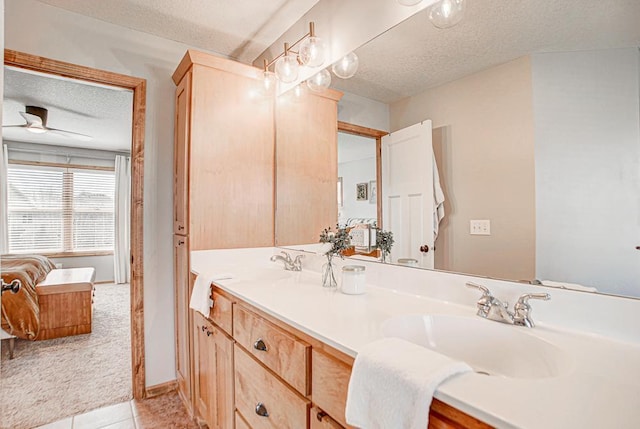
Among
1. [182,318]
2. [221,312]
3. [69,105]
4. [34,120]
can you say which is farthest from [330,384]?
[34,120]

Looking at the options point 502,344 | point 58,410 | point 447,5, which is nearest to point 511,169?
point 502,344

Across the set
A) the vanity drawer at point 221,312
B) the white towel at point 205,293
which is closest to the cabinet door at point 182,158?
the white towel at point 205,293

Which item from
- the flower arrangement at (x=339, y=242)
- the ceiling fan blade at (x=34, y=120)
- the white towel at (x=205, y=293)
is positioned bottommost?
the white towel at (x=205, y=293)

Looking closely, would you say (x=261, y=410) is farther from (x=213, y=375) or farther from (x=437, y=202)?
(x=437, y=202)

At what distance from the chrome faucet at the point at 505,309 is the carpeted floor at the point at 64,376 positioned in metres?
2.37

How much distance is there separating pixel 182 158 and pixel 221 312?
111cm

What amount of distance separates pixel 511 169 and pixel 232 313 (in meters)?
1.22

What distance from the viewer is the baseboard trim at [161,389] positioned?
2225 mm

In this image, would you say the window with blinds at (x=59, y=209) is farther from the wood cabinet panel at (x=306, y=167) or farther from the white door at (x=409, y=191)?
the white door at (x=409, y=191)

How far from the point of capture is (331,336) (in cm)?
87

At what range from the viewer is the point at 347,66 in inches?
69.4

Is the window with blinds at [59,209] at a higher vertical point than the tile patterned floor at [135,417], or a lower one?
higher

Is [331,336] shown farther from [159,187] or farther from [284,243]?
[159,187]

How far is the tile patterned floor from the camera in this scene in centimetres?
193
